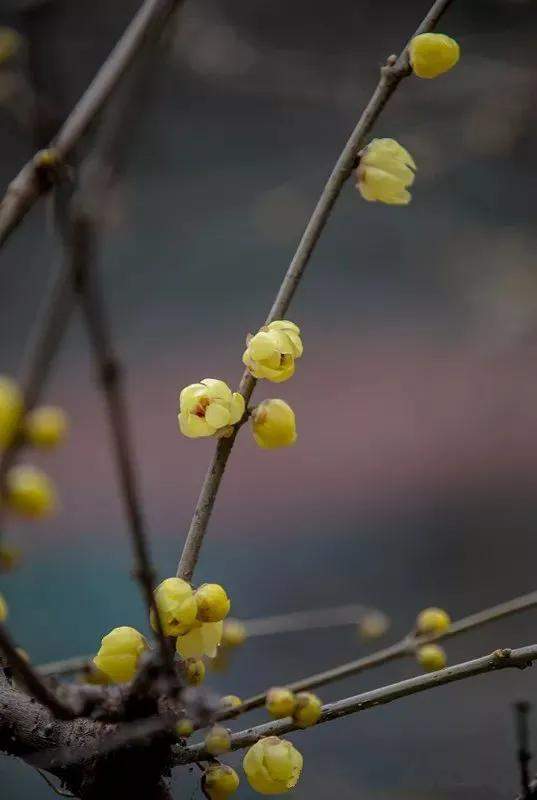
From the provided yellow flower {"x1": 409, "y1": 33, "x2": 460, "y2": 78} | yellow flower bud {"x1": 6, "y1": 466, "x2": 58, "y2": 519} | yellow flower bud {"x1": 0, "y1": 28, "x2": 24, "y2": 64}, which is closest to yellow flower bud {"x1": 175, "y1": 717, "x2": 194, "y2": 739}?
yellow flower bud {"x1": 6, "y1": 466, "x2": 58, "y2": 519}

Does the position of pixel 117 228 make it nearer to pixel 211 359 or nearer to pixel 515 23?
pixel 211 359

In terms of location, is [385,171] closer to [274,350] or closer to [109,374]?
[274,350]

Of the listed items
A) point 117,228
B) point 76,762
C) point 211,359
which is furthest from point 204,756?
point 117,228

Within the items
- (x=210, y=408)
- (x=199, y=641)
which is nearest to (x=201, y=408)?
(x=210, y=408)

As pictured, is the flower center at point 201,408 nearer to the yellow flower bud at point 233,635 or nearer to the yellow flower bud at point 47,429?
the yellow flower bud at point 47,429

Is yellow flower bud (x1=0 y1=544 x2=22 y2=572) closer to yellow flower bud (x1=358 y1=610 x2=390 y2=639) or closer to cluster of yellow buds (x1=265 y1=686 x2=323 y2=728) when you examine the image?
cluster of yellow buds (x1=265 y1=686 x2=323 y2=728)

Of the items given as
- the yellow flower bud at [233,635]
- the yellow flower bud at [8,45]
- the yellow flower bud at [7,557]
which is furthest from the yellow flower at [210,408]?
the yellow flower bud at [8,45]
